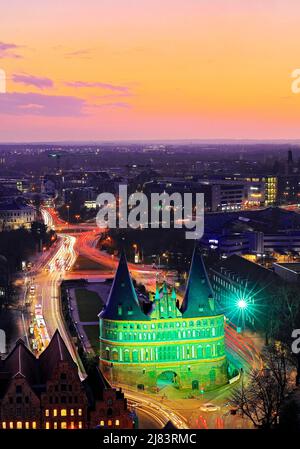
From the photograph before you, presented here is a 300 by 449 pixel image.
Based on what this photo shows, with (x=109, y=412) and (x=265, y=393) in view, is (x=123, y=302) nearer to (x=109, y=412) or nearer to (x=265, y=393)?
(x=265, y=393)

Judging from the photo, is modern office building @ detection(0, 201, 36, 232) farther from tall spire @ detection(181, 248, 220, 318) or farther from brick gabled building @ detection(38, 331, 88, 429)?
brick gabled building @ detection(38, 331, 88, 429)

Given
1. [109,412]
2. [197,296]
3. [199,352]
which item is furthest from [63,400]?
[197,296]

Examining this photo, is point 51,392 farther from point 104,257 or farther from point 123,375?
point 104,257

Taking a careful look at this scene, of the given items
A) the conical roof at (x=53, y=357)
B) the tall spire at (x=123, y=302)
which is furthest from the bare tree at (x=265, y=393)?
the conical roof at (x=53, y=357)

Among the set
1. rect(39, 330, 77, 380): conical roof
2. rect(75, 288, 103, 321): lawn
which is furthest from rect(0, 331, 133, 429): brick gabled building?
rect(75, 288, 103, 321): lawn

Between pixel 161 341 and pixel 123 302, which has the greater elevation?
pixel 123 302

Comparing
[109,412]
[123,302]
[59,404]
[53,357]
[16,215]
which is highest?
[123,302]

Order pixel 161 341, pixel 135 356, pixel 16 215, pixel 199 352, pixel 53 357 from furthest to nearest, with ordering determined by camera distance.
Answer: pixel 16 215 → pixel 199 352 → pixel 161 341 → pixel 135 356 → pixel 53 357
